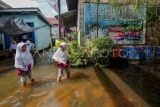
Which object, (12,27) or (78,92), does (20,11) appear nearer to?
(12,27)

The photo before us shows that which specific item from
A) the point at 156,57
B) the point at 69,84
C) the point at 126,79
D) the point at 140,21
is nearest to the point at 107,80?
the point at 126,79

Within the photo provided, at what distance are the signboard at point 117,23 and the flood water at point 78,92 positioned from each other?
4.23m

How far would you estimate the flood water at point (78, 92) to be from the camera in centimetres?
667

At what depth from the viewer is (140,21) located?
14.8 metres

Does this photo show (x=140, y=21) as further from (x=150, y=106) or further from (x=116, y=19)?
(x=150, y=106)

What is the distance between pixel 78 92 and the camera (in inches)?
309

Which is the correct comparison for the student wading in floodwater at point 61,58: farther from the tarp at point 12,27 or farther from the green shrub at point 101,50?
the tarp at point 12,27

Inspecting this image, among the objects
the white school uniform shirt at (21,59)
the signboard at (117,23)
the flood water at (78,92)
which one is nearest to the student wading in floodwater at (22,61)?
the white school uniform shirt at (21,59)

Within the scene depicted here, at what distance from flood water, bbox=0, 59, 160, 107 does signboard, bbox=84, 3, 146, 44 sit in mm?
4228

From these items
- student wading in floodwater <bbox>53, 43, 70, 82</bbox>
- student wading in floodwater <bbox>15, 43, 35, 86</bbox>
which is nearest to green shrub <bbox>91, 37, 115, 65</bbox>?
student wading in floodwater <bbox>53, 43, 70, 82</bbox>

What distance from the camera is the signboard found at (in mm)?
14484

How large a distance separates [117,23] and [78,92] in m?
7.93

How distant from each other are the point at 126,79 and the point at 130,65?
3378 mm

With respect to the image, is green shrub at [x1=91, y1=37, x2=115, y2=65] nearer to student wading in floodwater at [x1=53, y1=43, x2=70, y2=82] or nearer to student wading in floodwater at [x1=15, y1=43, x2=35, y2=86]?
student wading in floodwater at [x1=53, y1=43, x2=70, y2=82]
